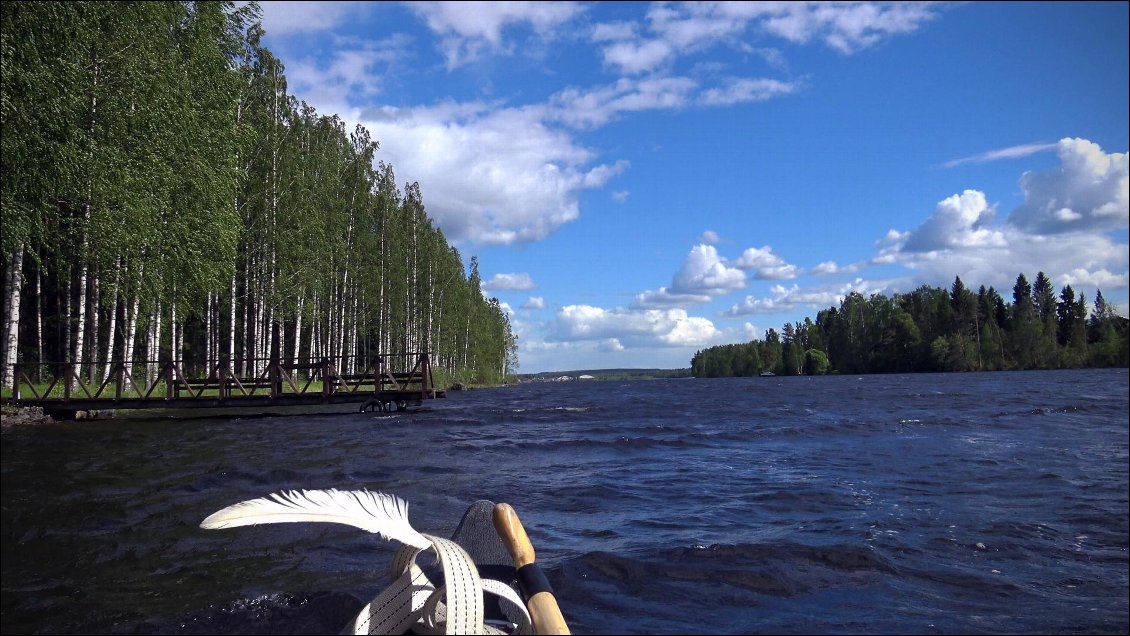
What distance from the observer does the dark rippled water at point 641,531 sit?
15.8ft

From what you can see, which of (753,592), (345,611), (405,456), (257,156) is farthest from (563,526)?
(257,156)

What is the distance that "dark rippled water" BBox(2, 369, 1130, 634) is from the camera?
481 centimetres

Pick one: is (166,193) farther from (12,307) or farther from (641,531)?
(641,531)

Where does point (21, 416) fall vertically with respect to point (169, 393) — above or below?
below

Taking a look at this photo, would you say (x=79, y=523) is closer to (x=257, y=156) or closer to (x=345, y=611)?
(x=345, y=611)

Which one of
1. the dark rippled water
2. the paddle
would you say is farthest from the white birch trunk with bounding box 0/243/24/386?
the paddle

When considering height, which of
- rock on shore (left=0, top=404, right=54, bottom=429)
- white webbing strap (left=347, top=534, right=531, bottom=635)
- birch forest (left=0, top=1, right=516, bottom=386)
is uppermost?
birch forest (left=0, top=1, right=516, bottom=386)

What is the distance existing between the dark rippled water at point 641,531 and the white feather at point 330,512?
2782mm

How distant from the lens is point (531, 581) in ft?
6.12

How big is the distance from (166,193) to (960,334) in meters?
90.9

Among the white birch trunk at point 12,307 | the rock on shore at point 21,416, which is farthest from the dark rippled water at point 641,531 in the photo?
the white birch trunk at point 12,307

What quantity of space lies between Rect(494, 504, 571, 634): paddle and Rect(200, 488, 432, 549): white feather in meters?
0.23

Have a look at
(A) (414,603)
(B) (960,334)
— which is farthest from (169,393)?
(B) (960,334)

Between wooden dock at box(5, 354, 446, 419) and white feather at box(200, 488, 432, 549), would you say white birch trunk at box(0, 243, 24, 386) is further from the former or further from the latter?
white feather at box(200, 488, 432, 549)
